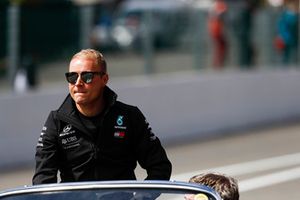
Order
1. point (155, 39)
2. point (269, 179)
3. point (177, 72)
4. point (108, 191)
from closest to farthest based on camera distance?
point (108, 191), point (269, 179), point (155, 39), point (177, 72)

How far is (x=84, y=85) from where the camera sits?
5.56m

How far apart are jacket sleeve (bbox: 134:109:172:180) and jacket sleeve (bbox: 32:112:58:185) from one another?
17.1 inches

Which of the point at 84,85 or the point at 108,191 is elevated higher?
the point at 84,85

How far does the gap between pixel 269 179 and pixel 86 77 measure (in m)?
7.62

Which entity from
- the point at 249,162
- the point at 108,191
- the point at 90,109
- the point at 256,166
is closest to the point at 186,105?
Answer: the point at 249,162

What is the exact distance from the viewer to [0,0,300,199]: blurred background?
14.6 metres

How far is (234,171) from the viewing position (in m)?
13.4

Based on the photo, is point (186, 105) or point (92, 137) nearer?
point (92, 137)

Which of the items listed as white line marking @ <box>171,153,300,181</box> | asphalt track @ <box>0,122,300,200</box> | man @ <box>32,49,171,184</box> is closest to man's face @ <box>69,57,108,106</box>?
man @ <box>32,49,171,184</box>

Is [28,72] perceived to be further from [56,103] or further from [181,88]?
[181,88]

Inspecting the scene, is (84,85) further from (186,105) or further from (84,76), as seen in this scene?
(186,105)

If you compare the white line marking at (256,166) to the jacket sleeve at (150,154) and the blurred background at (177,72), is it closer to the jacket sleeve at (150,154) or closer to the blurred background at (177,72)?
the blurred background at (177,72)

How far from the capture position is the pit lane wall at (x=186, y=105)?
14.2 metres

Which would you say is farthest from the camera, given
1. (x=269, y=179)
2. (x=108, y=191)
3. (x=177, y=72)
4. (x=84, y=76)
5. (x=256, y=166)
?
(x=177, y=72)
